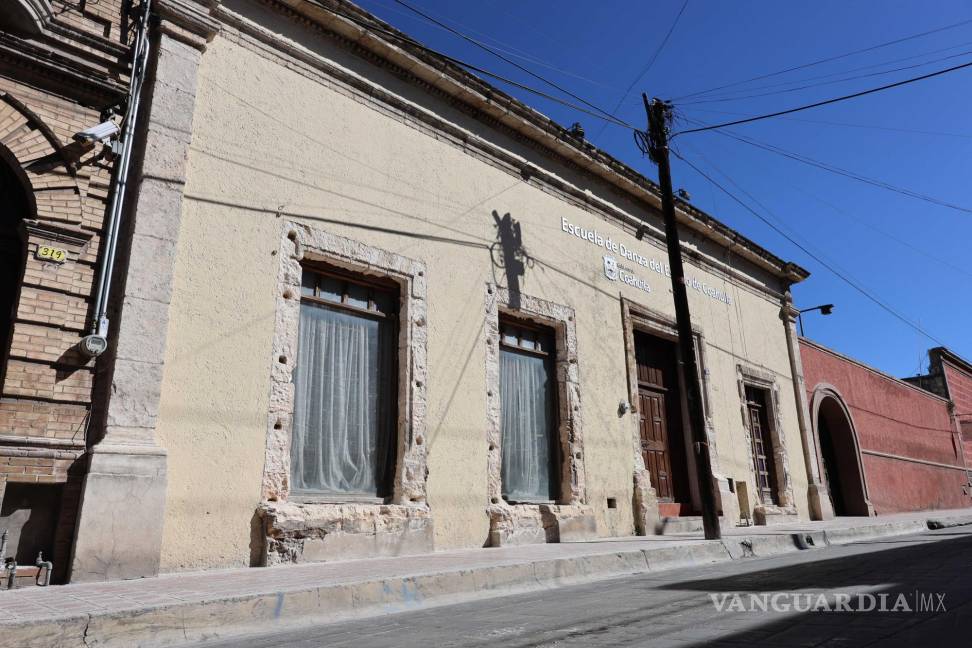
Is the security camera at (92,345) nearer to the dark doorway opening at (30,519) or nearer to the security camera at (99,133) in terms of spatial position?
the dark doorway opening at (30,519)

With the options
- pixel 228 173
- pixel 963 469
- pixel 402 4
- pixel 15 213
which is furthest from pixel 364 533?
pixel 963 469

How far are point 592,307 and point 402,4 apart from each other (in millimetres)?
4866

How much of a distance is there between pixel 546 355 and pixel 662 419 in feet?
9.54

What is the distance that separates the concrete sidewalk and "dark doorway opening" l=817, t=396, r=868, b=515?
1042 cm

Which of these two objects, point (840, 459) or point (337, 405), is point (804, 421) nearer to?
point (840, 459)

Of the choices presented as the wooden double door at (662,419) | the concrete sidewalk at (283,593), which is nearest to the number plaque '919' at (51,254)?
the concrete sidewalk at (283,593)

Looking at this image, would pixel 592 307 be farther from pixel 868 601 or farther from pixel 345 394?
pixel 868 601

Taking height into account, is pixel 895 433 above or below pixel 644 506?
above

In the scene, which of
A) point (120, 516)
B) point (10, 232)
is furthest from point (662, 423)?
point (10, 232)

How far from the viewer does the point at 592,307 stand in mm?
9828

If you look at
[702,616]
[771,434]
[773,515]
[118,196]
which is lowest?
[702,616]

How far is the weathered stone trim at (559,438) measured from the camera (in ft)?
25.0

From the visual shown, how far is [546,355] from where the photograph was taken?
913cm

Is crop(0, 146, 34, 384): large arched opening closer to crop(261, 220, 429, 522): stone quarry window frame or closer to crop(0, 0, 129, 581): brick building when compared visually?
crop(0, 0, 129, 581): brick building
